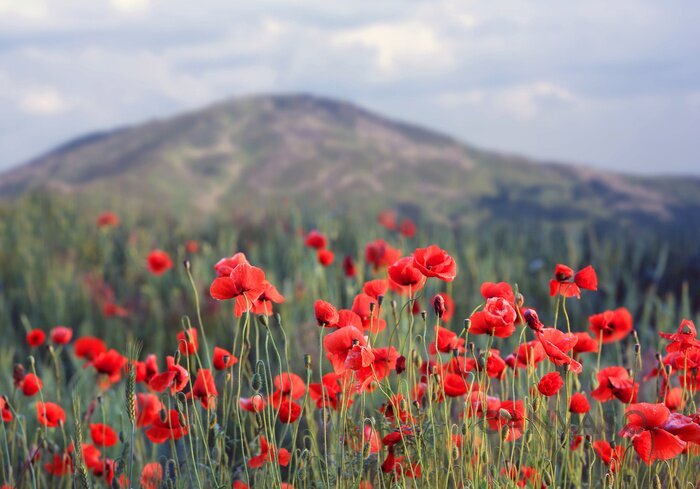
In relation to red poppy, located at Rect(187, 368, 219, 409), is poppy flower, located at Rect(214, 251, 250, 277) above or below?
above

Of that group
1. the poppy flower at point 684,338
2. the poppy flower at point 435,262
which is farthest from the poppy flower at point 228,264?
the poppy flower at point 684,338

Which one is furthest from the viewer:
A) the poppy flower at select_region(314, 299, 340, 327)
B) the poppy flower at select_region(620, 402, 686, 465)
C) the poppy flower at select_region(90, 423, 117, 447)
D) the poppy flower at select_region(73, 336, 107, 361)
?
the poppy flower at select_region(73, 336, 107, 361)

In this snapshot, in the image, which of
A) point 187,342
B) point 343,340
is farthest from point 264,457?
point 343,340

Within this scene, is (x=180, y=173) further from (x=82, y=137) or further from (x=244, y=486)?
(x=244, y=486)

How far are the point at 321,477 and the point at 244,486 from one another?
8.6 inches

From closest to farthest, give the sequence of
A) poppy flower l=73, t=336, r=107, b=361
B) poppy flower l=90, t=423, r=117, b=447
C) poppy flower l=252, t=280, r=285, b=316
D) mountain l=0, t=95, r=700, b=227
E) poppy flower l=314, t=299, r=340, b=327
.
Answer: poppy flower l=314, t=299, r=340, b=327
poppy flower l=252, t=280, r=285, b=316
poppy flower l=90, t=423, r=117, b=447
poppy flower l=73, t=336, r=107, b=361
mountain l=0, t=95, r=700, b=227

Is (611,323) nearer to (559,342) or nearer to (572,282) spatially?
(572,282)

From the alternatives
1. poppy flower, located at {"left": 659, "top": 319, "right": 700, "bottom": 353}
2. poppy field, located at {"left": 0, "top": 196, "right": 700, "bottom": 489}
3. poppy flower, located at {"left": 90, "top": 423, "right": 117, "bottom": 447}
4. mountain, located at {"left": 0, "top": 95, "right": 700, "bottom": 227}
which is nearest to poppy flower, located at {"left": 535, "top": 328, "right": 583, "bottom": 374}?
poppy field, located at {"left": 0, "top": 196, "right": 700, "bottom": 489}

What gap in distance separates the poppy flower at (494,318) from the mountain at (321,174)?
650 cm

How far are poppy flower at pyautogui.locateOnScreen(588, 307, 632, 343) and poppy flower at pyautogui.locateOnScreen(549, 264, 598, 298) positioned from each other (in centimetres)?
19

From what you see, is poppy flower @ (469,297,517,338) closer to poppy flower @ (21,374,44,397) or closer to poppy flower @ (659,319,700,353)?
poppy flower @ (659,319,700,353)

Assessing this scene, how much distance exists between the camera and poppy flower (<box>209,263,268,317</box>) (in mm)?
1670

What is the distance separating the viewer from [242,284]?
168 centimetres

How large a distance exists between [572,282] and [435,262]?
1.31 feet
